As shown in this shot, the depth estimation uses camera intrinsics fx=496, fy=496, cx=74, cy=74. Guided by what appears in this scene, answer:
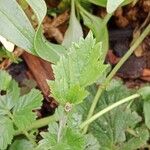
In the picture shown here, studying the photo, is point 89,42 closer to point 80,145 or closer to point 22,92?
point 80,145

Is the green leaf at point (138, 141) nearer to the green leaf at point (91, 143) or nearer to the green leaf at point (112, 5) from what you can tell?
the green leaf at point (91, 143)

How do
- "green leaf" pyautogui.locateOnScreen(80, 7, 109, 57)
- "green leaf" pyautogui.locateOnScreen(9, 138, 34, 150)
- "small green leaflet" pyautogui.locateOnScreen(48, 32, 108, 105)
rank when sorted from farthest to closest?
"green leaf" pyautogui.locateOnScreen(80, 7, 109, 57) < "green leaf" pyautogui.locateOnScreen(9, 138, 34, 150) < "small green leaflet" pyautogui.locateOnScreen(48, 32, 108, 105)

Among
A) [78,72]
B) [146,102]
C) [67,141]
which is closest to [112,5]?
[78,72]

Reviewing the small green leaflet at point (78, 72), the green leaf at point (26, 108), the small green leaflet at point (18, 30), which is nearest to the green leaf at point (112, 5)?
the small green leaflet at point (78, 72)

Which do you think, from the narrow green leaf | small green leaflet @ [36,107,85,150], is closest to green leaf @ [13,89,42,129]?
small green leaflet @ [36,107,85,150]

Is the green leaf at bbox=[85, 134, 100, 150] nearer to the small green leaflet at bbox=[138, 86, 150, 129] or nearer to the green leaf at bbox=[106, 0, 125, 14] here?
the small green leaflet at bbox=[138, 86, 150, 129]

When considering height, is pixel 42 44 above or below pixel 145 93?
above

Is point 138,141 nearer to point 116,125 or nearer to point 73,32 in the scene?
point 116,125
